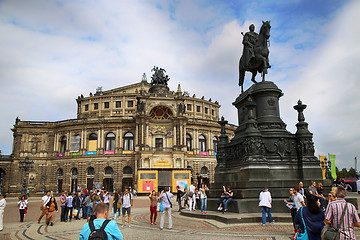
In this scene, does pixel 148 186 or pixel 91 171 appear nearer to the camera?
pixel 148 186

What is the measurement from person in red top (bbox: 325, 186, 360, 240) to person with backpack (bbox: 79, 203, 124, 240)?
3.25 m

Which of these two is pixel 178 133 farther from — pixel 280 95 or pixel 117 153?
pixel 280 95

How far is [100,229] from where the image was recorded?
3.59 meters

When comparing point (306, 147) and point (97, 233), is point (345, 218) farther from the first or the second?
point (306, 147)

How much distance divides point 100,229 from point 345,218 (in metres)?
3.63

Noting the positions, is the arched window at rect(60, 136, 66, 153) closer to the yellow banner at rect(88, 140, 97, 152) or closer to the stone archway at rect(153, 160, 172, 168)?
the yellow banner at rect(88, 140, 97, 152)

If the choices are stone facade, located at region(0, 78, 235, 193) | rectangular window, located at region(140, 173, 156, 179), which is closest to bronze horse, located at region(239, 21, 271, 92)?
rectangular window, located at region(140, 173, 156, 179)

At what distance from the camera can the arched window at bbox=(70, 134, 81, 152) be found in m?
49.2

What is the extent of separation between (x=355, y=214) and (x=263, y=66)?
440 inches

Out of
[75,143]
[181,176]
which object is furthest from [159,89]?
[181,176]

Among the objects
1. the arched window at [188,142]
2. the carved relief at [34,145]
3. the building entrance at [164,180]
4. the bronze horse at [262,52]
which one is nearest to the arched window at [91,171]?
the carved relief at [34,145]

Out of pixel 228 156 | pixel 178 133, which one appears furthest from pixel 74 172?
pixel 228 156

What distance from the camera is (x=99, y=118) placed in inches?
2026

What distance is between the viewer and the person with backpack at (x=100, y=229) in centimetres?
353
